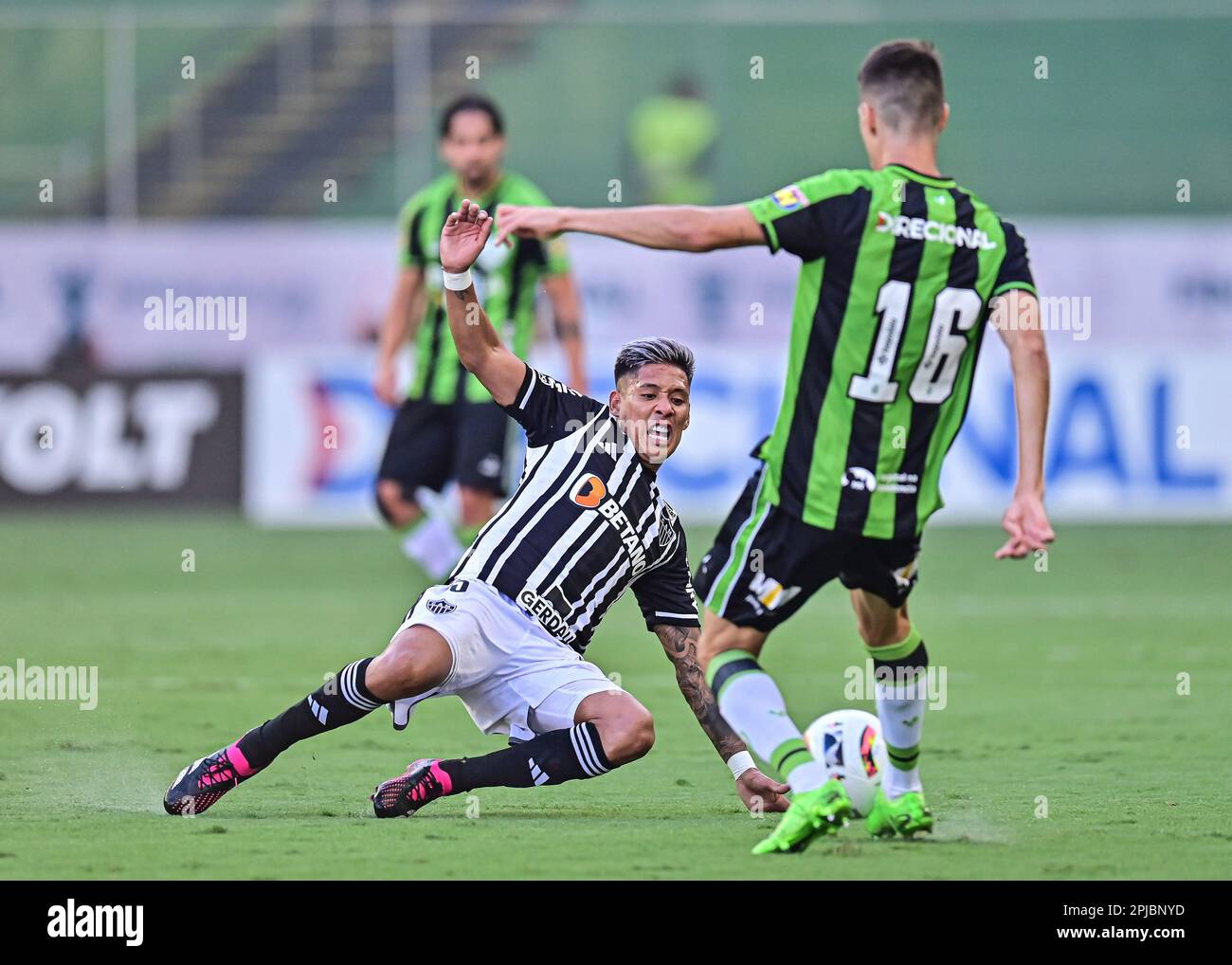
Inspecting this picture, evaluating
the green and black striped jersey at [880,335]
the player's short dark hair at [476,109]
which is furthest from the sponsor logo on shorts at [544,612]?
the player's short dark hair at [476,109]

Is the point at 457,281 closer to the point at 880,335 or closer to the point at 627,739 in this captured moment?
the point at 880,335

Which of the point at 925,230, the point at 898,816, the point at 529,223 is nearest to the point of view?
the point at 529,223

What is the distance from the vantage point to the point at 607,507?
560 centimetres

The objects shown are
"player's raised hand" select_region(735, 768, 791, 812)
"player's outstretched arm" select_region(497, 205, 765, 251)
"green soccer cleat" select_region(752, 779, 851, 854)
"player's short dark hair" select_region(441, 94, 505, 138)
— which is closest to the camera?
"player's outstretched arm" select_region(497, 205, 765, 251)

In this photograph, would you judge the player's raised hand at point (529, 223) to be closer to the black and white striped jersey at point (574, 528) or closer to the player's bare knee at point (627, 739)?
the black and white striped jersey at point (574, 528)

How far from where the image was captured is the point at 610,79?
18547 millimetres

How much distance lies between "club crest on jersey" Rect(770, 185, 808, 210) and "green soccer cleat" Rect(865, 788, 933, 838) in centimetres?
163

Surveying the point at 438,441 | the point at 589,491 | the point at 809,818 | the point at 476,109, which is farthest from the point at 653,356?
the point at 438,441

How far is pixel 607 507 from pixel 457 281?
2.48ft

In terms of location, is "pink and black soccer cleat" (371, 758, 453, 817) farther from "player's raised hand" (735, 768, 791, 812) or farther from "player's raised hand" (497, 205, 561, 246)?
"player's raised hand" (497, 205, 561, 246)

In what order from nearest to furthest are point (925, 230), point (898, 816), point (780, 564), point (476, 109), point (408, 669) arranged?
1. point (925, 230)
2. point (780, 564)
3. point (408, 669)
4. point (898, 816)
5. point (476, 109)

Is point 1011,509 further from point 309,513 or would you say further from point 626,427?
point 309,513

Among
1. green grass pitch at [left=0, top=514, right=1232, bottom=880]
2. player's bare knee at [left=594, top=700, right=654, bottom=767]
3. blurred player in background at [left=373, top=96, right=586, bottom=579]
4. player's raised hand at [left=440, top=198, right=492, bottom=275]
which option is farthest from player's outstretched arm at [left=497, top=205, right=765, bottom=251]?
blurred player in background at [left=373, top=96, right=586, bottom=579]

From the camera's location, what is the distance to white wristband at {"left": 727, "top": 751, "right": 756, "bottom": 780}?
5703mm
